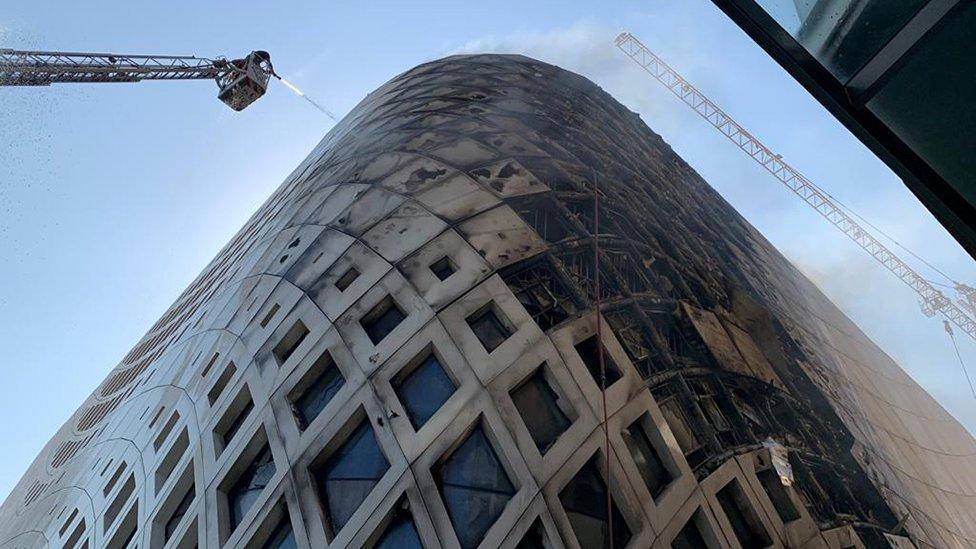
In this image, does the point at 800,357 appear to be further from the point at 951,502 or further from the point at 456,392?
the point at 456,392

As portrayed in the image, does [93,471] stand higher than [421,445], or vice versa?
[93,471]

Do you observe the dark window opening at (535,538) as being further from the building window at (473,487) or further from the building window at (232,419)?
the building window at (232,419)

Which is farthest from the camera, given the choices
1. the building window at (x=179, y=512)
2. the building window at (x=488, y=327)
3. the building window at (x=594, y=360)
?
the building window at (x=179, y=512)

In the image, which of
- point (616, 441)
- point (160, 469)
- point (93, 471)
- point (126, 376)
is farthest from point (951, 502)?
point (126, 376)

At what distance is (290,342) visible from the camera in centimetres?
1320

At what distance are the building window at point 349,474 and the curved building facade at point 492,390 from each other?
39 millimetres

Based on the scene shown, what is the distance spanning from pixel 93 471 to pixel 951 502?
83.6ft

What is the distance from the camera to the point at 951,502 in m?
21.0

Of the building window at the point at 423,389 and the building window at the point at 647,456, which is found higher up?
the building window at the point at 423,389

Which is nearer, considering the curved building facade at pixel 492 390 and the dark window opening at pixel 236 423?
the curved building facade at pixel 492 390

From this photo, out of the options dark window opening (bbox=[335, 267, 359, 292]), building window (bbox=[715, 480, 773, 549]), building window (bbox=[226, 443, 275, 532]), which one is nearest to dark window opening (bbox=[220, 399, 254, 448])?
building window (bbox=[226, 443, 275, 532])

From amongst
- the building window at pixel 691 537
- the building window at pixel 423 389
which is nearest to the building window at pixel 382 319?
the building window at pixel 423 389

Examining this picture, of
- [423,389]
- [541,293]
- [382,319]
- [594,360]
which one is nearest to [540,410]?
[594,360]

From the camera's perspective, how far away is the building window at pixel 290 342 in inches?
514
